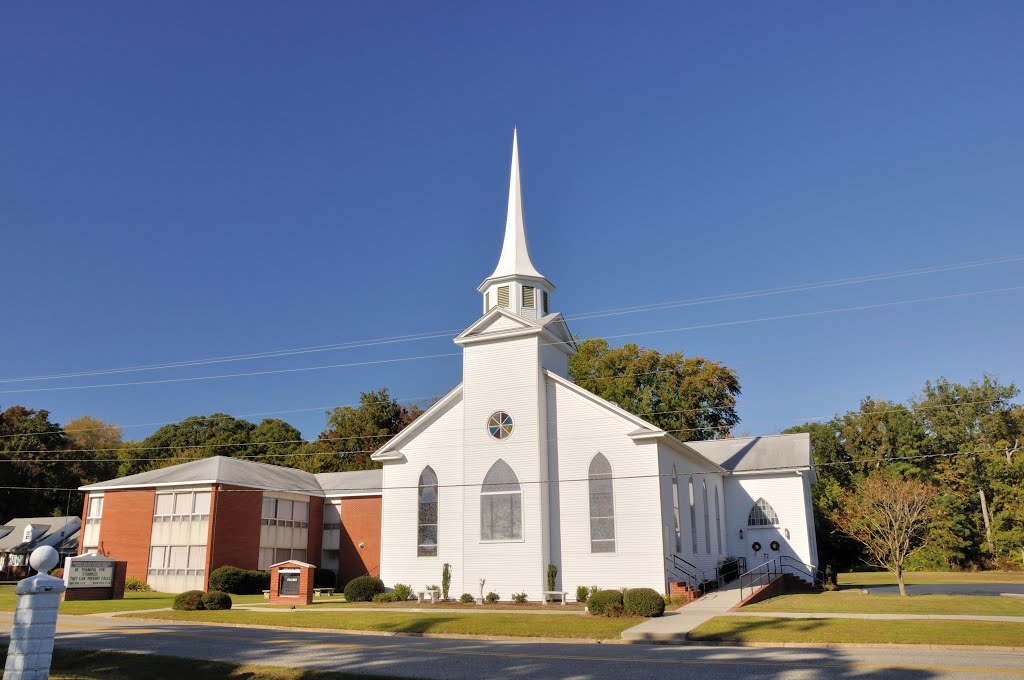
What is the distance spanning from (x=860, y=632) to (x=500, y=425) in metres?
16.8

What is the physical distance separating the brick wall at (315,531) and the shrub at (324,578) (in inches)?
61.6

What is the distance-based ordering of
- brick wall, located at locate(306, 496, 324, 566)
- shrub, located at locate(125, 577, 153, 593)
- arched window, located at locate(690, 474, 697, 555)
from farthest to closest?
brick wall, located at locate(306, 496, 324, 566) < shrub, located at locate(125, 577, 153, 593) < arched window, located at locate(690, 474, 697, 555)

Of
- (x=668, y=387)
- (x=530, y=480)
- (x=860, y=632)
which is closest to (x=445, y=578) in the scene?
(x=530, y=480)

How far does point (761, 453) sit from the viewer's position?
42156 mm

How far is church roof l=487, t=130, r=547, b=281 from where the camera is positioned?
35.5 meters

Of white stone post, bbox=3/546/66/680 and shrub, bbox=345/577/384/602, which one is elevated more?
white stone post, bbox=3/546/66/680

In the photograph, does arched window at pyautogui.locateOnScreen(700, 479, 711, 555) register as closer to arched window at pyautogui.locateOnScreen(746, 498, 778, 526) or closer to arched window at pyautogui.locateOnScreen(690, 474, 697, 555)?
arched window at pyautogui.locateOnScreen(690, 474, 697, 555)

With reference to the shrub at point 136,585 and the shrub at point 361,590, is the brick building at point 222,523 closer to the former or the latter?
the shrub at point 136,585

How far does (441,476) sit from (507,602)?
623 centimetres

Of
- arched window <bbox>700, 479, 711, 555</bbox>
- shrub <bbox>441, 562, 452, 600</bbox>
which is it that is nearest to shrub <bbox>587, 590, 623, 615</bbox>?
shrub <bbox>441, 562, 452, 600</bbox>

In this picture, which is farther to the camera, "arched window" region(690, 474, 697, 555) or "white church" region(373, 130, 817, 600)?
"arched window" region(690, 474, 697, 555)

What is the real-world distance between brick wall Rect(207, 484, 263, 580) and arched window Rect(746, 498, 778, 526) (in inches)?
994

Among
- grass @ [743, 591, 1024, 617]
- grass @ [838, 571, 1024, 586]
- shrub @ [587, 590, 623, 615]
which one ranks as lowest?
grass @ [838, 571, 1024, 586]

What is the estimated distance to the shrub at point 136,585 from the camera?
37.7 meters
